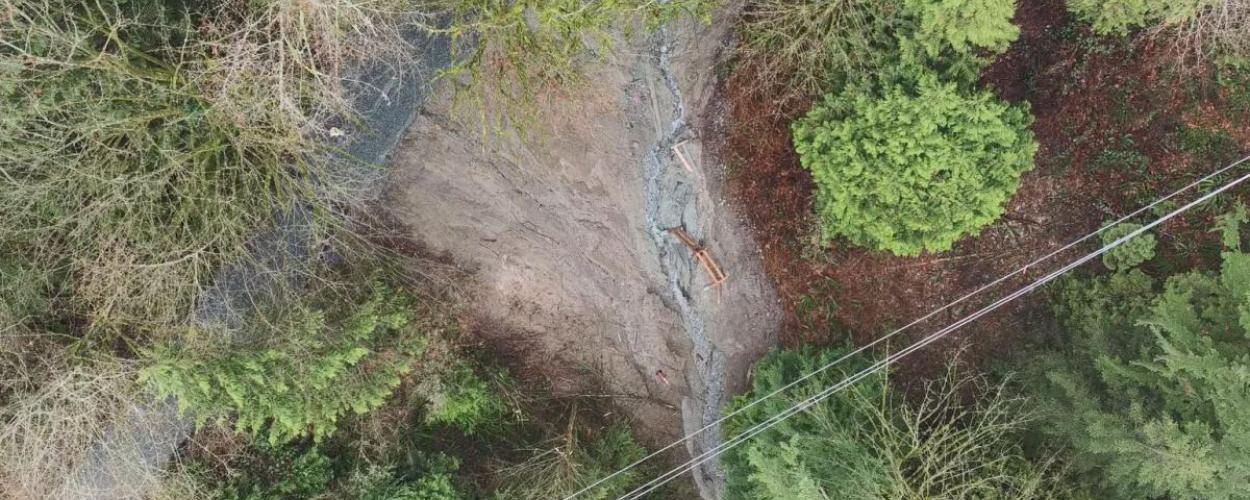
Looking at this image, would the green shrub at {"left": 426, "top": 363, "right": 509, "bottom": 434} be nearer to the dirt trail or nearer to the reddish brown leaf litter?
the dirt trail

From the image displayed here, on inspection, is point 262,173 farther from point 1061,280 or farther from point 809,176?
point 1061,280

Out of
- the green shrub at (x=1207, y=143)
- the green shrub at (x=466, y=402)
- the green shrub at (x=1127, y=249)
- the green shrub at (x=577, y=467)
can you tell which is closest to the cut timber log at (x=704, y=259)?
the green shrub at (x=577, y=467)

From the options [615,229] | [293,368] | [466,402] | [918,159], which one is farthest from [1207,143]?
[293,368]

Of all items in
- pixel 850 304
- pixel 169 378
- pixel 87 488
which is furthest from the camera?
→ pixel 850 304

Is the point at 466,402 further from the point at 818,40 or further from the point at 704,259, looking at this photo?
the point at 818,40

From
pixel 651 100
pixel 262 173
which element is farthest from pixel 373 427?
pixel 651 100

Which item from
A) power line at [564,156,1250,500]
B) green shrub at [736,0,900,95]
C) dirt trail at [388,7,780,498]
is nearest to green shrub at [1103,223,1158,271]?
power line at [564,156,1250,500]

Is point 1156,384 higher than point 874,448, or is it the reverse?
point 1156,384
